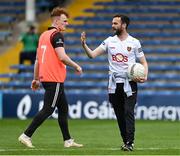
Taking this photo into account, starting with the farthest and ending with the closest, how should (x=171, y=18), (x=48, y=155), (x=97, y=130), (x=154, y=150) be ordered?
(x=171, y=18) → (x=97, y=130) → (x=154, y=150) → (x=48, y=155)

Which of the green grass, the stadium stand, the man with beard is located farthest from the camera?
the stadium stand

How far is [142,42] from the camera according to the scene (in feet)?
85.2

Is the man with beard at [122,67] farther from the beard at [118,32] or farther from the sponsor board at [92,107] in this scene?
the sponsor board at [92,107]

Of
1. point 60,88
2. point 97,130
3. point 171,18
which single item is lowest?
point 97,130

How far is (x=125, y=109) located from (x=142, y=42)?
14.5 metres

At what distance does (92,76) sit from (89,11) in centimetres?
475

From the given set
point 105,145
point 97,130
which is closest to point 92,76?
point 97,130

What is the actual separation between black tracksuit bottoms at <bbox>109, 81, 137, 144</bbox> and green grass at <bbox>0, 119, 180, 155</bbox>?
0.92 ft

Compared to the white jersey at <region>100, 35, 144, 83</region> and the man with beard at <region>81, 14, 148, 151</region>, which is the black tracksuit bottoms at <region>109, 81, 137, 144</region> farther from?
the white jersey at <region>100, 35, 144, 83</region>

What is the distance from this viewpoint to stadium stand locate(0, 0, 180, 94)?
2381 centimetres

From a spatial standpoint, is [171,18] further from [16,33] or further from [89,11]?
[16,33]

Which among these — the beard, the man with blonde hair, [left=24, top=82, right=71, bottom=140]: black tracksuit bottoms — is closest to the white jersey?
the beard

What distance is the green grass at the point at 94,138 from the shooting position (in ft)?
37.2

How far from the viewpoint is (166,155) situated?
35.3 ft
